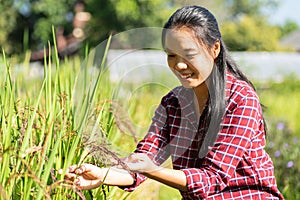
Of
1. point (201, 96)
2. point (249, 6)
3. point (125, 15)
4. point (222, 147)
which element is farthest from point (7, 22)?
point (249, 6)

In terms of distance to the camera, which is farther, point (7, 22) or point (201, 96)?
point (7, 22)

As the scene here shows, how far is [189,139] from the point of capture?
6.74 feet

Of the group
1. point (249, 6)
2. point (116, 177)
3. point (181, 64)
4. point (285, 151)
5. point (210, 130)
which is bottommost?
point (249, 6)

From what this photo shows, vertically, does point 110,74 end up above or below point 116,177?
below

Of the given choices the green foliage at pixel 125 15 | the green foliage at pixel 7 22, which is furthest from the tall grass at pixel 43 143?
the green foliage at pixel 7 22

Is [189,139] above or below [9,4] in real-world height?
above

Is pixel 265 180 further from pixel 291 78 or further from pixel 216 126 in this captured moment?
pixel 291 78

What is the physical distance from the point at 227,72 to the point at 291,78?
917cm

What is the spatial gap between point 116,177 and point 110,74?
2543 mm

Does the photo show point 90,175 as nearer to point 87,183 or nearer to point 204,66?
point 87,183

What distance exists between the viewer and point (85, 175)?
1727mm

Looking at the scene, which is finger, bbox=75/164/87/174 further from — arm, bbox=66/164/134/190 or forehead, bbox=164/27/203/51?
forehead, bbox=164/27/203/51

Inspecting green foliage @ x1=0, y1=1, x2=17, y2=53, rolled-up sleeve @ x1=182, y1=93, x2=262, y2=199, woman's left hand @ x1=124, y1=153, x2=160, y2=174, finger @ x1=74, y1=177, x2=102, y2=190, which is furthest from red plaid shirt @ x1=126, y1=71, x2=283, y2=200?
green foliage @ x1=0, y1=1, x2=17, y2=53

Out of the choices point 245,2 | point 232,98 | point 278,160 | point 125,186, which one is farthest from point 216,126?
point 245,2
